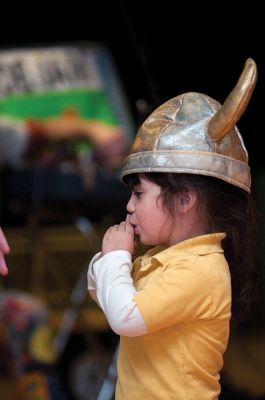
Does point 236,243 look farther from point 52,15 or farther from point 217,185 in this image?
point 52,15

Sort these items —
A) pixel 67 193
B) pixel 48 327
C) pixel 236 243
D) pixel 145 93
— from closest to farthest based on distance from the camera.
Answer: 1. pixel 236 243
2. pixel 145 93
3. pixel 48 327
4. pixel 67 193

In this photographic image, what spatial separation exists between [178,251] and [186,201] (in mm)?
84

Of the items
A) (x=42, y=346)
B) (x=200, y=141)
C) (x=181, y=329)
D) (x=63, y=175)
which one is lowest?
(x=42, y=346)

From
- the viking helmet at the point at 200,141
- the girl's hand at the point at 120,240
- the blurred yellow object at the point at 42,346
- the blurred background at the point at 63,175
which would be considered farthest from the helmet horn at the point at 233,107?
the blurred yellow object at the point at 42,346

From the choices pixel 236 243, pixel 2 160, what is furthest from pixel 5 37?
pixel 236 243

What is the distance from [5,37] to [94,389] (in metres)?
1.42

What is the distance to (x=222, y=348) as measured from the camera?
4.46 feet

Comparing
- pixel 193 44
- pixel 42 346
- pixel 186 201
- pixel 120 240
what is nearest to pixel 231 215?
pixel 186 201

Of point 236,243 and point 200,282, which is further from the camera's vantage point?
point 236,243

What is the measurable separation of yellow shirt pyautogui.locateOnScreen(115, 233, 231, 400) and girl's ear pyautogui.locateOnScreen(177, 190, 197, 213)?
0.05 m

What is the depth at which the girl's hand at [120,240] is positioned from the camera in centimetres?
136

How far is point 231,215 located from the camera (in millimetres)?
1396

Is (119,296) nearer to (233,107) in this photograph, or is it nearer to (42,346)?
(233,107)

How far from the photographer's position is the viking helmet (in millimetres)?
1282
